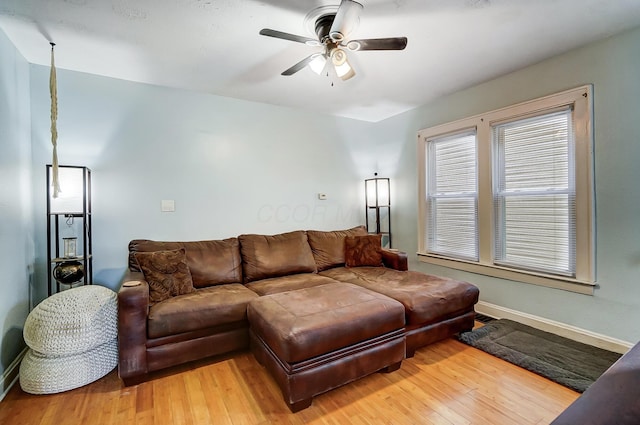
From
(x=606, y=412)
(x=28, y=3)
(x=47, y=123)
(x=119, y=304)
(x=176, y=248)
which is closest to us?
(x=606, y=412)

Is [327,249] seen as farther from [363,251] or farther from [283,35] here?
[283,35]

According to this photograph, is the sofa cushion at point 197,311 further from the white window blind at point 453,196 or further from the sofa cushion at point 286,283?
the white window blind at point 453,196

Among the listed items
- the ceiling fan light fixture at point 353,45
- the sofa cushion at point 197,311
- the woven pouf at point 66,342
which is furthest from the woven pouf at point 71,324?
the ceiling fan light fixture at point 353,45

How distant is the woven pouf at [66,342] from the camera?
188 centimetres

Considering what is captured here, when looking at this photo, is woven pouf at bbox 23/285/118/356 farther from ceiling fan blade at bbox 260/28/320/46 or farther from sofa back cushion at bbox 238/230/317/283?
ceiling fan blade at bbox 260/28/320/46

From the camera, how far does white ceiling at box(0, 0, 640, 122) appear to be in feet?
6.15

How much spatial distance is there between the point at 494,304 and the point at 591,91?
2122 mm

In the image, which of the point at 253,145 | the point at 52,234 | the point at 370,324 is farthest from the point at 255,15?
the point at 52,234

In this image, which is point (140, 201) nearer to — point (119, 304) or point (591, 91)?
point (119, 304)

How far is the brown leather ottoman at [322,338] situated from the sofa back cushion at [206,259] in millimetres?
686

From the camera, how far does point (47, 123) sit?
2.58 metres

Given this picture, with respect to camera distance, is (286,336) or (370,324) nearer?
(286,336)

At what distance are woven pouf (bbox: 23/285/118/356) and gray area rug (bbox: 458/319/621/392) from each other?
2.84 metres

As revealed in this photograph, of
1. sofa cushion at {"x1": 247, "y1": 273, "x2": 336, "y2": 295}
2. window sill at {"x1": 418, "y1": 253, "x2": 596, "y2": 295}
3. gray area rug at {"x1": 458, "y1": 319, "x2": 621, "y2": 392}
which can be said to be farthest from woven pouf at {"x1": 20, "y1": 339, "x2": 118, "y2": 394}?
window sill at {"x1": 418, "y1": 253, "x2": 596, "y2": 295}
